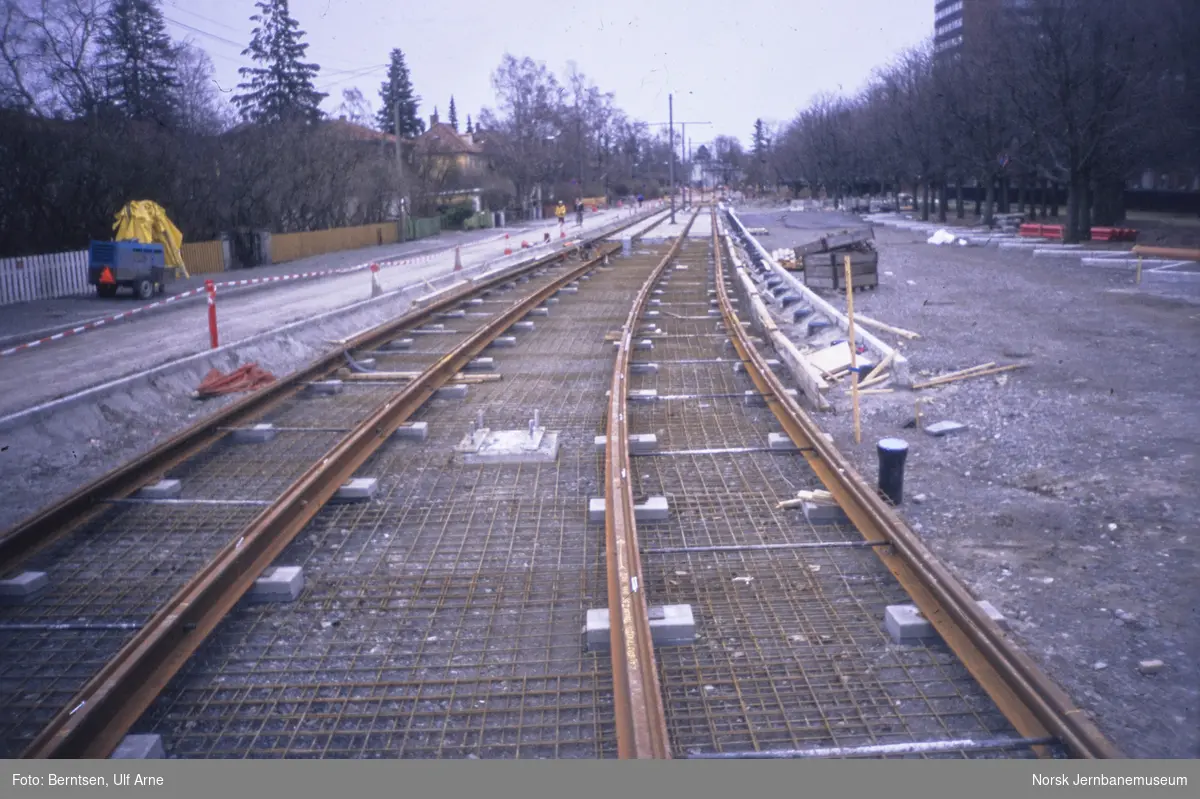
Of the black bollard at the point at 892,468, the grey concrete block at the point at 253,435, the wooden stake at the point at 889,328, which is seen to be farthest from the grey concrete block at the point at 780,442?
the wooden stake at the point at 889,328

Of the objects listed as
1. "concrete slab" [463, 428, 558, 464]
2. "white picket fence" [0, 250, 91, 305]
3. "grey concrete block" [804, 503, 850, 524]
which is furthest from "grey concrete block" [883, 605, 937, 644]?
"white picket fence" [0, 250, 91, 305]

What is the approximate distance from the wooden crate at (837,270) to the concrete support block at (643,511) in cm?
1405

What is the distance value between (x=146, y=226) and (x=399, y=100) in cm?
1100

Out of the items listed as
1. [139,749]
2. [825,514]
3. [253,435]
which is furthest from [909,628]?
[253,435]

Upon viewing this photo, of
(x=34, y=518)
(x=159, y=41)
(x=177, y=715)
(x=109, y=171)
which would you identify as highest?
(x=159, y=41)

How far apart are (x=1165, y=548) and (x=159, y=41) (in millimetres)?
31399

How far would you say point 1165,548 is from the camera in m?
5.69

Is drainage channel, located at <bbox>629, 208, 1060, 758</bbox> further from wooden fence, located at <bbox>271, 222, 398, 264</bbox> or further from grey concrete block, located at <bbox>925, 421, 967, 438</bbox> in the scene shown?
wooden fence, located at <bbox>271, 222, 398, 264</bbox>

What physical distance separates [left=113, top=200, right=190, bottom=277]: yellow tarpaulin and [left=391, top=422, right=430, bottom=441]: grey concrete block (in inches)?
672

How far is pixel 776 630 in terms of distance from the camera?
483 cm

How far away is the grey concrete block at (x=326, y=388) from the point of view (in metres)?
10.6

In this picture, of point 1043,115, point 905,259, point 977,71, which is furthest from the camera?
point 977,71

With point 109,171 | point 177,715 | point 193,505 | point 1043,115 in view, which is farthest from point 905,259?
point 177,715
